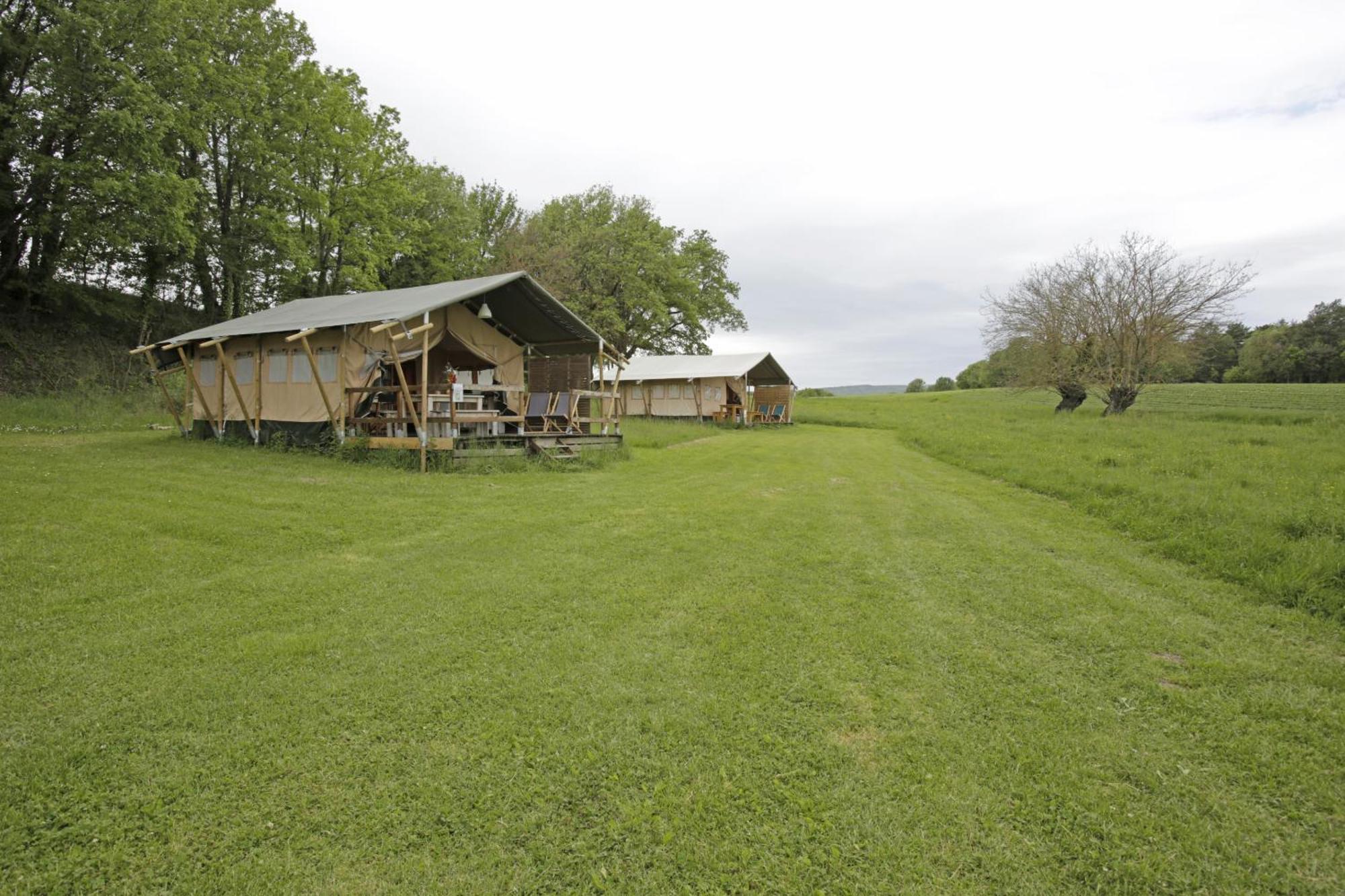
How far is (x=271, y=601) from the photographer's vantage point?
4797mm

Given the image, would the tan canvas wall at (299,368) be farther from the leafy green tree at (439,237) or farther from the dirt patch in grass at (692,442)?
the leafy green tree at (439,237)

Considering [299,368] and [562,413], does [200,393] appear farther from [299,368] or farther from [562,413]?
[562,413]

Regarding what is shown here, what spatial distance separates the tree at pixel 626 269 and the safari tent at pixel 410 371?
53.3 feet

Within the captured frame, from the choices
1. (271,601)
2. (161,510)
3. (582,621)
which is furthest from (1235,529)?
(161,510)

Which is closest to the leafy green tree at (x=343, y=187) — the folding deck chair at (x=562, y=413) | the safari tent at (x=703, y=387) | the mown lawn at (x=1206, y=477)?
the safari tent at (x=703, y=387)

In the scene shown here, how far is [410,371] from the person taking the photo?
1592cm

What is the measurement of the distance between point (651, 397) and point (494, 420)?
1755 centimetres

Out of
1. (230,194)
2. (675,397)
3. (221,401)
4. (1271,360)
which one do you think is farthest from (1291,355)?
(230,194)

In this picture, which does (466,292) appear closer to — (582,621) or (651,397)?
(582,621)

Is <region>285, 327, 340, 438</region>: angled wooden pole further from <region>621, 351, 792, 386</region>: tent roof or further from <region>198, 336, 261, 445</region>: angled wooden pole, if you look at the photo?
<region>621, 351, 792, 386</region>: tent roof

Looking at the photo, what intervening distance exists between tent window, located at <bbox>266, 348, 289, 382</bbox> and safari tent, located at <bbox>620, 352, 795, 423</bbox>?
1727 cm

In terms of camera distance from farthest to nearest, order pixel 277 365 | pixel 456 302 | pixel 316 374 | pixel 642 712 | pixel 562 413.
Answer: pixel 562 413 → pixel 277 365 → pixel 456 302 → pixel 316 374 → pixel 642 712

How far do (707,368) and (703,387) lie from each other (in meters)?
1.13

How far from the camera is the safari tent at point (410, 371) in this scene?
41.9 feet
